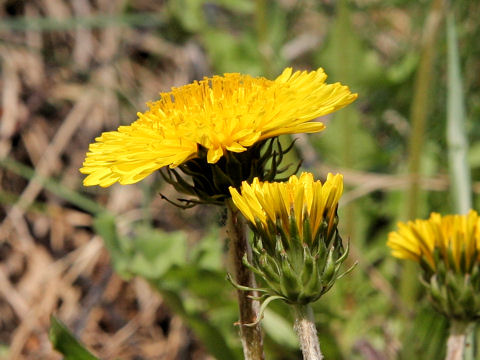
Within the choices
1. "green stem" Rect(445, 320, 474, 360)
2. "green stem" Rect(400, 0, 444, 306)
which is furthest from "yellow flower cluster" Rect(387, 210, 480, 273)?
"green stem" Rect(400, 0, 444, 306)

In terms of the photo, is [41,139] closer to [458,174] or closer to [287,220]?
[458,174]

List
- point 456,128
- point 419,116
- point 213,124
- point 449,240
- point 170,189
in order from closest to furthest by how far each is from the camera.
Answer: point 213,124, point 449,240, point 456,128, point 419,116, point 170,189

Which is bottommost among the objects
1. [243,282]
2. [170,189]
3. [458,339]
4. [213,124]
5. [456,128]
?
[458,339]

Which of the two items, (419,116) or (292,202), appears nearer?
(292,202)

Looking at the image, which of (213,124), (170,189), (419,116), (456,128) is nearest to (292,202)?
(213,124)

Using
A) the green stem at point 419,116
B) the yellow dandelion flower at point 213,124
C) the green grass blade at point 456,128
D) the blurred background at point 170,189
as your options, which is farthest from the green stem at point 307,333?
the green stem at point 419,116

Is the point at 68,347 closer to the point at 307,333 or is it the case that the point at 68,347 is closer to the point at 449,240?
the point at 307,333

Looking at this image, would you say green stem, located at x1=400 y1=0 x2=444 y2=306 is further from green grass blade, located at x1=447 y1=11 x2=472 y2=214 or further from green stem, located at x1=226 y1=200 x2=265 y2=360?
green stem, located at x1=226 y1=200 x2=265 y2=360
